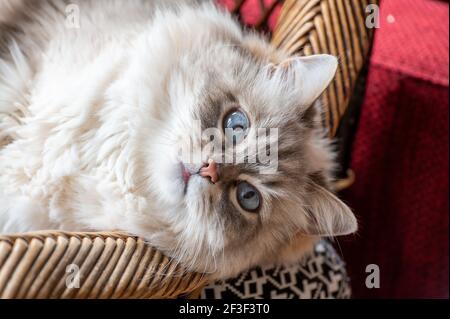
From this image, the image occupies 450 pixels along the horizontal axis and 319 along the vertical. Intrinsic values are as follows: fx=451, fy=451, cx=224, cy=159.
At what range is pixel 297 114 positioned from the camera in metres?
1.11

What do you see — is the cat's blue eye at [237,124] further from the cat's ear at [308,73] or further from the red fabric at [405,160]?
the red fabric at [405,160]

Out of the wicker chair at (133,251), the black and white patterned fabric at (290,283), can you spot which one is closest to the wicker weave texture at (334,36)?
the wicker chair at (133,251)

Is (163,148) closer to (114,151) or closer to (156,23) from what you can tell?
(114,151)

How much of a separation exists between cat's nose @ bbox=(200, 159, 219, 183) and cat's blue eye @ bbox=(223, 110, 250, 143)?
0.31 feet

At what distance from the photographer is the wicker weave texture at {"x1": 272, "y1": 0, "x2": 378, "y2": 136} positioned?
1.17 m

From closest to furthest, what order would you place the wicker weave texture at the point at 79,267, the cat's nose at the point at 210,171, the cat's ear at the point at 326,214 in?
the wicker weave texture at the point at 79,267, the cat's nose at the point at 210,171, the cat's ear at the point at 326,214

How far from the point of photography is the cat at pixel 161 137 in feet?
3.31

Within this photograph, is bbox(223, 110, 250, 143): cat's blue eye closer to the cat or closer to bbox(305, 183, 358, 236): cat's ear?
the cat

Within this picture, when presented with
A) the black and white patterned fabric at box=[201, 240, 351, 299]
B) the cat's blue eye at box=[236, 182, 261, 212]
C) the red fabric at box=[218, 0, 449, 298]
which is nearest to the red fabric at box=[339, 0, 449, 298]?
the red fabric at box=[218, 0, 449, 298]

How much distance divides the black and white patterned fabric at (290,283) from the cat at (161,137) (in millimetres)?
214

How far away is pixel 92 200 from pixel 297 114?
1.74ft

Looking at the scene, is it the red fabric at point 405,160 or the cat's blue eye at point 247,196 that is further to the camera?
the red fabric at point 405,160

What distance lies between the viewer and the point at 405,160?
5.99 feet
